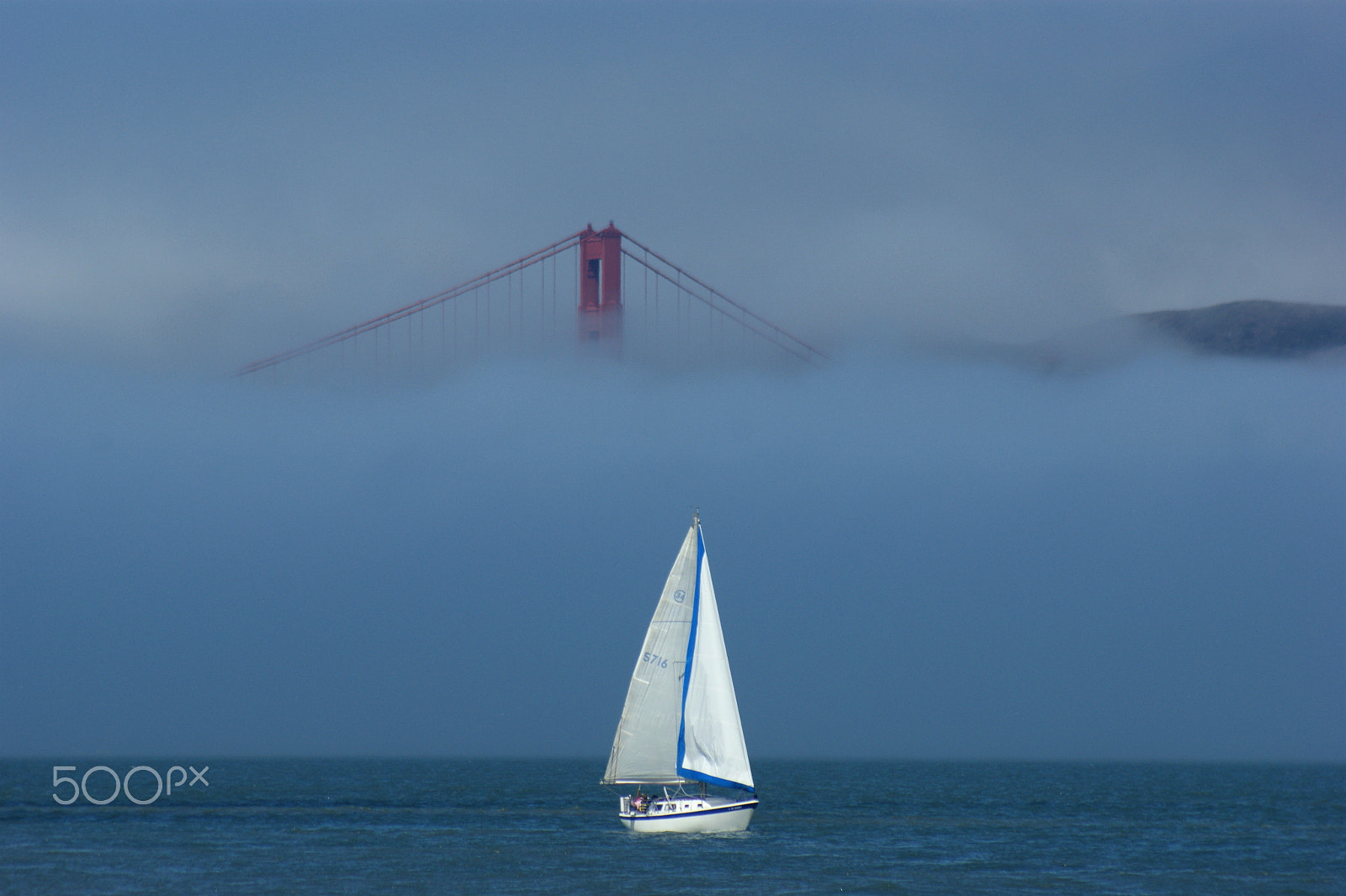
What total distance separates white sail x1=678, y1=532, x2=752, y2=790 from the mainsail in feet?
0.07

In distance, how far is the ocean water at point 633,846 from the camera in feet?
99.8

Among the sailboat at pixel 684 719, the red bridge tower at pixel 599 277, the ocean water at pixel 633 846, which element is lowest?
the ocean water at pixel 633 846

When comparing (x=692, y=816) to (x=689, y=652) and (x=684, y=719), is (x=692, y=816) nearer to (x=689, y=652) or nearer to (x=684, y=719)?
(x=684, y=719)

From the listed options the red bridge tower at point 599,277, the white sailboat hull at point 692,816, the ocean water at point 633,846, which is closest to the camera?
the ocean water at point 633,846

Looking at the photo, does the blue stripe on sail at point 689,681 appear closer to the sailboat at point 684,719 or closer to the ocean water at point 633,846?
the sailboat at point 684,719

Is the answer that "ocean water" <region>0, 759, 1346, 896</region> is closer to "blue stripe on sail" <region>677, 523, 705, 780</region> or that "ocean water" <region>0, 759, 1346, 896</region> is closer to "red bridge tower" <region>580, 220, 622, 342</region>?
"blue stripe on sail" <region>677, 523, 705, 780</region>

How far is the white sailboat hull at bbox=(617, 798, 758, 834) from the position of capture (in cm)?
3528

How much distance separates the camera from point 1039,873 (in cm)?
3275

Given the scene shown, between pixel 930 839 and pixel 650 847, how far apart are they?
370 inches

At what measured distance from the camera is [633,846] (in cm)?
3681

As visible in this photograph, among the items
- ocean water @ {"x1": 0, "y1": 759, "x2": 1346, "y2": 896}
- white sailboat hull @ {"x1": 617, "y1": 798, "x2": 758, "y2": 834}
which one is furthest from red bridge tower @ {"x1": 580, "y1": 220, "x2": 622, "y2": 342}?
white sailboat hull @ {"x1": 617, "y1": 798, "x2": 758, "y2": 834}

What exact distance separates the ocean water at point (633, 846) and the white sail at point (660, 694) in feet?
6.83

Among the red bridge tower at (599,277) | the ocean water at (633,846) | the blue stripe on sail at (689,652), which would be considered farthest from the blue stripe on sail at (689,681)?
the red bridge tower at (599,277)

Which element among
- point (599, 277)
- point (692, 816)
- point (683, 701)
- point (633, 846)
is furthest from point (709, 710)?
point (599, 277)
